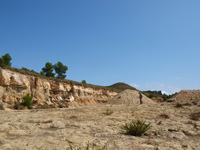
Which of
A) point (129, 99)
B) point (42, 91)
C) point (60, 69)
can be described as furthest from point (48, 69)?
point (129, 99)

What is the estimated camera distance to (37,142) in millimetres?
3793

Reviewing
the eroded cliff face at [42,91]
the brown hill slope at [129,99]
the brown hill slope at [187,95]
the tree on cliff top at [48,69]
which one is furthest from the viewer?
the tree on cliff top at [48,69]

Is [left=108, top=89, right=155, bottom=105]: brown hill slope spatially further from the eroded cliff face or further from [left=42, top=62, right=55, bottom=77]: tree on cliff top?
Result: [left=42, top=62, right=55, bottom=77]: tree on cliff top

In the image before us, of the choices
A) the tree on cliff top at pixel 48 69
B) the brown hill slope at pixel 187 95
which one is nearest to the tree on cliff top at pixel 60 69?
the tree on cliff top at pixel 48 69

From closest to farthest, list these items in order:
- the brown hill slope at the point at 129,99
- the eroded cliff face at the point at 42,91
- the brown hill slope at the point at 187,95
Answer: the brown hill slope at the point at 187,95, the brown hill slope at the point at 129,99, the eroded cliff face at the point at 42,91

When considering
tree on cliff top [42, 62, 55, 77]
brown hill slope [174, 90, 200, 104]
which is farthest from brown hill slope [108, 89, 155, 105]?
tree on cliff top [42, 62, 55, 77]

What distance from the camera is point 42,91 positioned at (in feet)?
75.9

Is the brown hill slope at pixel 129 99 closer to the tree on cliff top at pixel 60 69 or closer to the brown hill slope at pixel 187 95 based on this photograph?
the brown hill slope at pixel 187 95

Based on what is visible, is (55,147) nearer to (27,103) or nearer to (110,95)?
(27,103)

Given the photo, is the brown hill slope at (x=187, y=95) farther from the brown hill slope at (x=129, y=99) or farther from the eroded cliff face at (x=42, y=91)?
the eroded cliff face at (x=42, y=91)

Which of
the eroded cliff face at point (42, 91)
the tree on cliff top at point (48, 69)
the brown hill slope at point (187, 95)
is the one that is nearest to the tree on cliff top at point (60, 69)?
the tree on cliff top at point (48, 69)

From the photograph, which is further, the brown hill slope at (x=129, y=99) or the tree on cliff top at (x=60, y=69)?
the tree on cliff top at (x=60, y=69)

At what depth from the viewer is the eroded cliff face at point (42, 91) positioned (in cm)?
1814

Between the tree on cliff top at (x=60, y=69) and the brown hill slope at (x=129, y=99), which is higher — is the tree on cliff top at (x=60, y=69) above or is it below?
above
